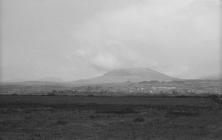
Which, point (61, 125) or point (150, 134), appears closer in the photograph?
point (150, 134)

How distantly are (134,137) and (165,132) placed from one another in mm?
5035

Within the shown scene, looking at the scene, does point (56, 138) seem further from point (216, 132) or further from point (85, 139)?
point (216, 132)

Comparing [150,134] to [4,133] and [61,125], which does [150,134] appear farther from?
[4,133]

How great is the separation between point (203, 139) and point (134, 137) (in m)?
6.05

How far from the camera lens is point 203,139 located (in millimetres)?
28516

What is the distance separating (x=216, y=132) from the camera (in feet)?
109

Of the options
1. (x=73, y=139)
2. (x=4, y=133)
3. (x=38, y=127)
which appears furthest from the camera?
(x=38, y=127)

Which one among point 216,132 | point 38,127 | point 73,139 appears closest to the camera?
point 73,139

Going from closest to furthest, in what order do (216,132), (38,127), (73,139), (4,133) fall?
1. (73,139)
2. (4,133)
3. (216,132)
4. (38,127)

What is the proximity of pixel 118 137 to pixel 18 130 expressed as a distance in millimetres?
11260

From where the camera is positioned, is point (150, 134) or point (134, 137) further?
point (150, 134)

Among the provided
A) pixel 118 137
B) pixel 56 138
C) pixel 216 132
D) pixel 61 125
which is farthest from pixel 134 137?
pixel 61 125

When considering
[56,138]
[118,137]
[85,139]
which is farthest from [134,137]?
[56,138]

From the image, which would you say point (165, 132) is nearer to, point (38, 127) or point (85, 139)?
point (85, 139)
